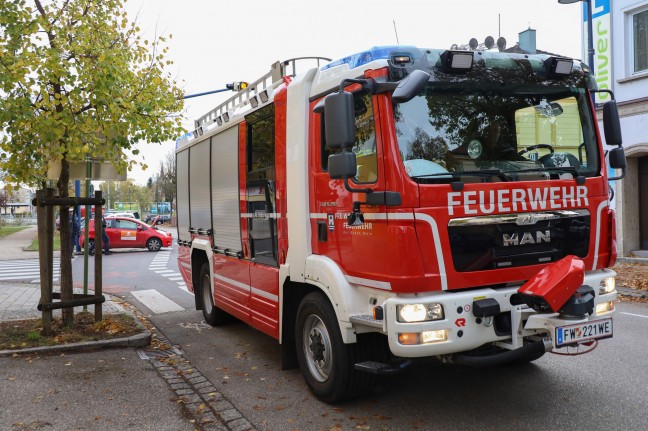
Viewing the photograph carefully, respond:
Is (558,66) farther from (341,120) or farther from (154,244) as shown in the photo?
(154,244)

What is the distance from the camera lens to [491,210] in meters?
4.19

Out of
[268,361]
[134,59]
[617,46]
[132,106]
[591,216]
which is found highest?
[617,46]

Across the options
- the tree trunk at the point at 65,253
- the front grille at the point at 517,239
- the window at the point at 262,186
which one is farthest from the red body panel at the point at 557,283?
the tree trunk at the point at 65,253

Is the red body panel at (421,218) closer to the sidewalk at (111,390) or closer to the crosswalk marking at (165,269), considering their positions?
the sidewalk at (111,390)

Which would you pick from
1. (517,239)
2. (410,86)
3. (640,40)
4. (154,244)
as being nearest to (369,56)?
(410,86)

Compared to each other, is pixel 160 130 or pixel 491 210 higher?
pixel 160 130

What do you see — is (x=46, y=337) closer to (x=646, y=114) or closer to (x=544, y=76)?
(x=544, y=76)

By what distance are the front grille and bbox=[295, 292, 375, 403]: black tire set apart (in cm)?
113

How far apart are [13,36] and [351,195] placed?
4.74 meters

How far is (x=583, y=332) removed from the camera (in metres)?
4.18

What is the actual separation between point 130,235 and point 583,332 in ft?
77.6

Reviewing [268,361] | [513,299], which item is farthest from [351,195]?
[268,361]

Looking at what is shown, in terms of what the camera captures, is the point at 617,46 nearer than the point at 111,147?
No

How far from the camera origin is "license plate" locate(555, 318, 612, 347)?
13.2 ft
